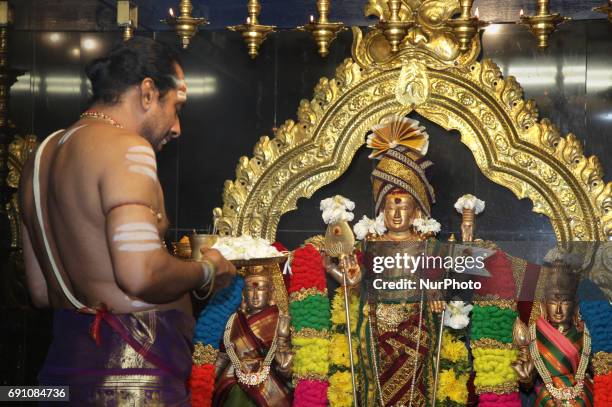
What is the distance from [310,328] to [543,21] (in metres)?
2.25

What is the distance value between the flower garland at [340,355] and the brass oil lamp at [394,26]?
1539 millimetres

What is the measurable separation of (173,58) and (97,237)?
0.62 metres

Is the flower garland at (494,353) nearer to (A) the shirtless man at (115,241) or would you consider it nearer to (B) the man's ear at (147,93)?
(A) the shirtless man at (115,241)

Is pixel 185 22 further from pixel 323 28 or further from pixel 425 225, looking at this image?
pixel 425 225

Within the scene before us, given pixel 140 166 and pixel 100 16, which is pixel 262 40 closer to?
pixel 100 16

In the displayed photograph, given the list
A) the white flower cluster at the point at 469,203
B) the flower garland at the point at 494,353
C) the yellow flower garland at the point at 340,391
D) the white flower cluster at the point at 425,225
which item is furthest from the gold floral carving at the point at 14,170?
the flower garland at the point at 494,353

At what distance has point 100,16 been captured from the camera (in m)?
6.91

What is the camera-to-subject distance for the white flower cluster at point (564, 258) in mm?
5289

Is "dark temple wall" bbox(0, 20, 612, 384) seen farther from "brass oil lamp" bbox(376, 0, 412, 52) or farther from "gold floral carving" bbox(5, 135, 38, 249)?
"brass oil lamp" bbox(376, 0, 412, 52)

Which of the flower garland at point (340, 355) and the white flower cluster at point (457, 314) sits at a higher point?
the white flower cluster at point (457, 314)

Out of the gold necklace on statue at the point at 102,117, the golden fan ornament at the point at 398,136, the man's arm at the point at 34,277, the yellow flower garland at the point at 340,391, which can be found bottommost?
the yellow flower garland at the point at 340,391

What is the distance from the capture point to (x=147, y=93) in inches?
128

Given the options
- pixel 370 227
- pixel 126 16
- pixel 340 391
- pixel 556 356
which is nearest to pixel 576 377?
pixel 556 356

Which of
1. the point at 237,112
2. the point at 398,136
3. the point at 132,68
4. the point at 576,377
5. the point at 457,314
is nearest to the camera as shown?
the point at 132,68
